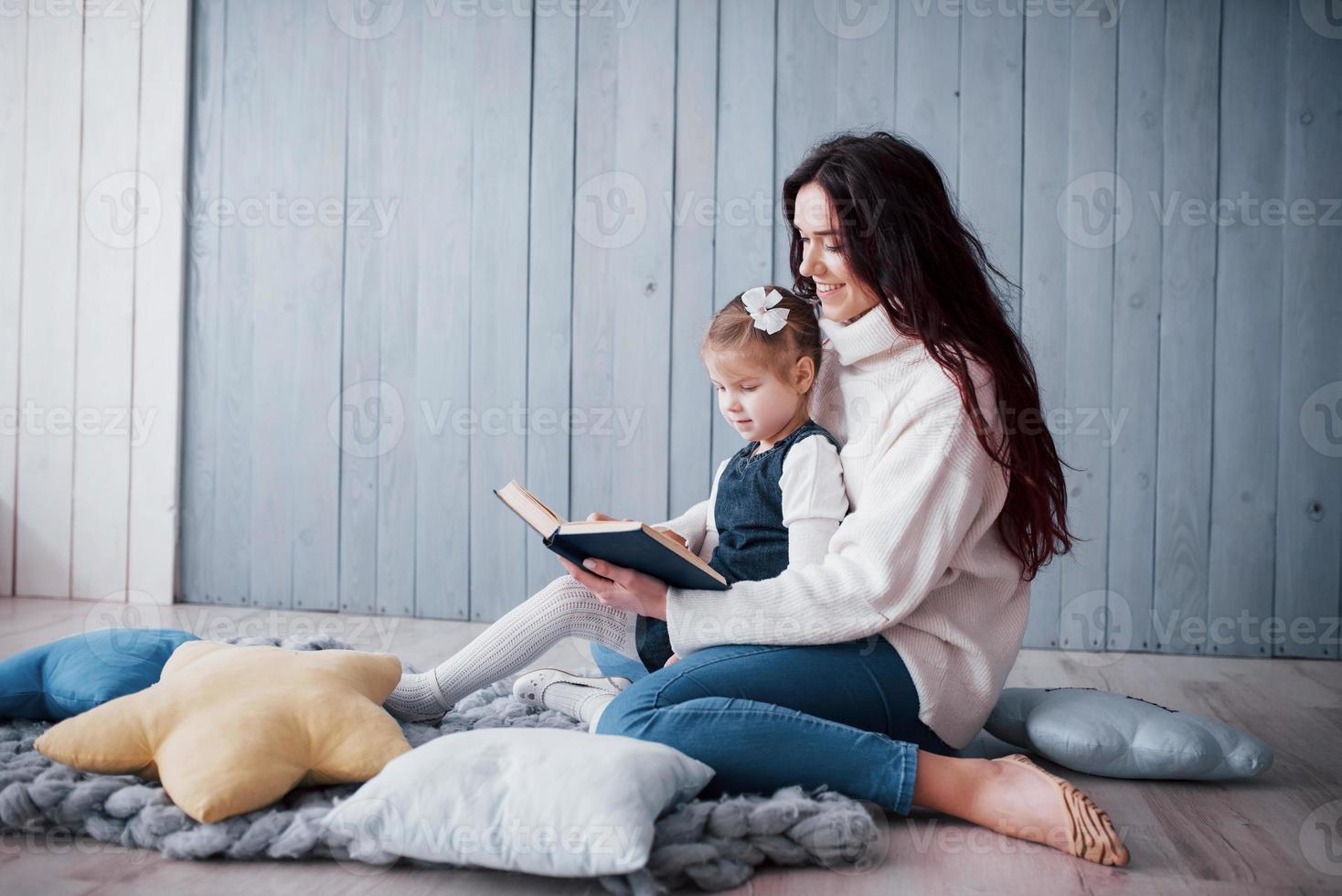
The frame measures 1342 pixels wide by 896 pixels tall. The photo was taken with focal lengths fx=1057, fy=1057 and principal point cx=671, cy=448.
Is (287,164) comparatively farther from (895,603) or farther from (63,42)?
→ (895,603)

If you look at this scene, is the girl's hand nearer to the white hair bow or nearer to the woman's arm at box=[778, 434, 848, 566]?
the woman's arm at box=[778, 434, 848, 566]

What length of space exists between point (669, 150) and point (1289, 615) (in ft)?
6.61

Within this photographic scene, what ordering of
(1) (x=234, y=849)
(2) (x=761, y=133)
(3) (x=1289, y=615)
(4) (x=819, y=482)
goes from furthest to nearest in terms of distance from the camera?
(2) (x=761, y=133) < (3) (x=1289, y=615) < (4) (x=819, y=482) < (1) (x=234, y=849)

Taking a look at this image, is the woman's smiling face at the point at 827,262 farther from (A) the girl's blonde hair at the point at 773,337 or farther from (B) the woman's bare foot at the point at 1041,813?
(B) the woman's bare foot at the point at 1041,813

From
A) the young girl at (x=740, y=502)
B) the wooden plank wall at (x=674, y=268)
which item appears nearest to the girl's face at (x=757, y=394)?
the young girl at (x=740, y=502)

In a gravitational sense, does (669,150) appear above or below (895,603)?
above

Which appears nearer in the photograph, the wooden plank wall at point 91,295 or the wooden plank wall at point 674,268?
the wooden plank wall at point 674,268

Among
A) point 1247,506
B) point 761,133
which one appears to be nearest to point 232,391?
point 761,133

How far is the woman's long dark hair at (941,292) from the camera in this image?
1.50 meters

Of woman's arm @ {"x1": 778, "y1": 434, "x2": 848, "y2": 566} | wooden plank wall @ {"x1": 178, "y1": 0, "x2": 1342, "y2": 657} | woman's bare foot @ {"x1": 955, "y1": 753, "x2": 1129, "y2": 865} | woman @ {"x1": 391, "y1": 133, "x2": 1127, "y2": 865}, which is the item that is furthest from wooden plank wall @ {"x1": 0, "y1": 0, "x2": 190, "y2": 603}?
woman's bare foot @ {"x1": 955, "y1": 753, "x2": 1129, "y2": 865}

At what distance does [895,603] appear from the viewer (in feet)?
4.65

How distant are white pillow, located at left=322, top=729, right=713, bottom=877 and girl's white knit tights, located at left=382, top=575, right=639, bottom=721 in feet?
1.29

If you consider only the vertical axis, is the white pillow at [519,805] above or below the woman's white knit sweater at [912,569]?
below

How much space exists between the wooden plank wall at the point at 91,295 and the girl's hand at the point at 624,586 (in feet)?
6.93
